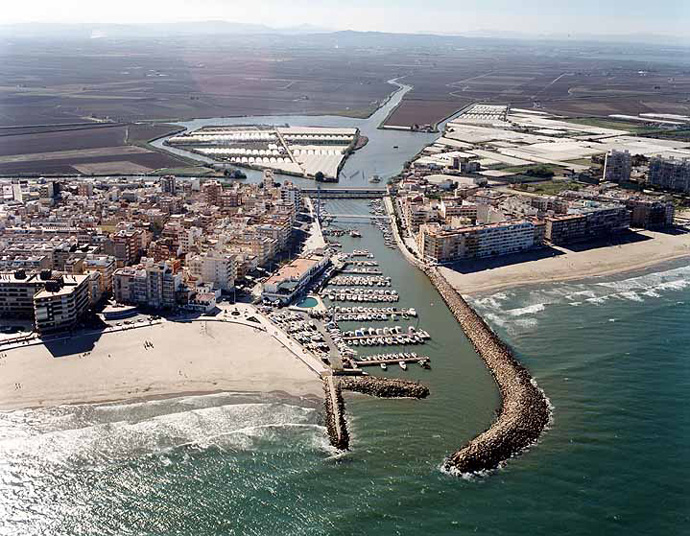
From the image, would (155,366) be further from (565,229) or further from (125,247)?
(565,229)

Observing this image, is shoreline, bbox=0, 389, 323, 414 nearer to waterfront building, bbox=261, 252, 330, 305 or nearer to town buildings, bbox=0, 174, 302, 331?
town buildings, bbox=0, 174, 302, 331

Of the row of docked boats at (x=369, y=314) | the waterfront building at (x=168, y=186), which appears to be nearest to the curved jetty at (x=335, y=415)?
the row of docked boats at (x=369, y=314)

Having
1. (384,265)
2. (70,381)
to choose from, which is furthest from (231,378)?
(384,265)

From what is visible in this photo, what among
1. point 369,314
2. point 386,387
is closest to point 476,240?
point 369,314

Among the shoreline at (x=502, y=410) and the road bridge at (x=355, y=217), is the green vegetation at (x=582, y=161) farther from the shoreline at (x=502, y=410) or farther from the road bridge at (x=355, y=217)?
the shoreline at (x=502, y=410)

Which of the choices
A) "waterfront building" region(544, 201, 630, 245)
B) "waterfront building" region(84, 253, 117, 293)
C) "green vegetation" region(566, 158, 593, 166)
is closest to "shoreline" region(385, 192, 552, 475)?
"waterfront building" region(544, 201, 630, 245)
